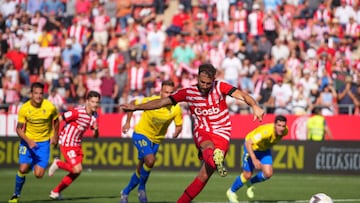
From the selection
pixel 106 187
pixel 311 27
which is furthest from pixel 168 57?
pixel 106 187

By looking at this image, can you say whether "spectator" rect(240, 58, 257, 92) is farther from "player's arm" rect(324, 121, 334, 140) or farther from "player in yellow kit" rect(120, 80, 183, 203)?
"player in yellow kit" rect(120, 80, 183, 203)

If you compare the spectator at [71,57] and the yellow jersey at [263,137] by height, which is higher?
the spectator at [71,57]

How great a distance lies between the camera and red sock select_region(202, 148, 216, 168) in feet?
43.9

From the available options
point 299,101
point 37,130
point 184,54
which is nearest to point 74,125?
point 37,130

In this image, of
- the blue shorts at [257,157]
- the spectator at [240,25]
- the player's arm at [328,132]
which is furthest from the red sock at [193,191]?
the spectator at [240,25]

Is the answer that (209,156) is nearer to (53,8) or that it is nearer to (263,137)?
(263,137)

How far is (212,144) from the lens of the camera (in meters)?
13.8

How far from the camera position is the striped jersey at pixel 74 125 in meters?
18.9

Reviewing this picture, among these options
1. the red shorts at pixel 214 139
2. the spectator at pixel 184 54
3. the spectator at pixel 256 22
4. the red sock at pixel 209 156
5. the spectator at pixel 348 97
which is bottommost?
the red sock at pixel 209 156

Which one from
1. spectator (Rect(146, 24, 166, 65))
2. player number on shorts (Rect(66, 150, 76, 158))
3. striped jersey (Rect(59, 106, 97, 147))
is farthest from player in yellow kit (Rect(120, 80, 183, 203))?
spectator (Rect(146, 24, 166, 65))

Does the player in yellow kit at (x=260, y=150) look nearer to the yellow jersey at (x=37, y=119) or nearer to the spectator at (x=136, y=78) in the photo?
the yellow jersey at (x=37, y=119)

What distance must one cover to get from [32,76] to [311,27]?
9771 mm

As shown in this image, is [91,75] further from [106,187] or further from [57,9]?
[106,187]

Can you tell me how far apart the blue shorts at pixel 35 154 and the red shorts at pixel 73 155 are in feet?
2.27
